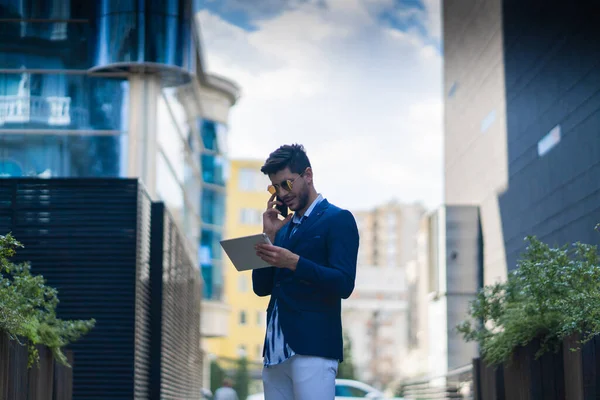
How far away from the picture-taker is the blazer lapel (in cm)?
493

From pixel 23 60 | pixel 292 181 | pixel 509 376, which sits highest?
pixel 23 60

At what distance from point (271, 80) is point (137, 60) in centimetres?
3418

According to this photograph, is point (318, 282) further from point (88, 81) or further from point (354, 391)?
point (354, 391)

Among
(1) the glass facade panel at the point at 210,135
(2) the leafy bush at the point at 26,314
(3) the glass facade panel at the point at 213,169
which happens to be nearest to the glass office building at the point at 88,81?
(2) the leafy bush at the point at 26,314

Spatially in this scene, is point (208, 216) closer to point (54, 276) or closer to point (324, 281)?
point (54, 276)

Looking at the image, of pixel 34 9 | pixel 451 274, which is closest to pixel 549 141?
pixel 34 9

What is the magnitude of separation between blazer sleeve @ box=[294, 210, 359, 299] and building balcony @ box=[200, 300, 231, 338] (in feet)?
102

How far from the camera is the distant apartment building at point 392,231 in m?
159

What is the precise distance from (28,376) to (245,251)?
136 inches

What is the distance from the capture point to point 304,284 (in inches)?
189

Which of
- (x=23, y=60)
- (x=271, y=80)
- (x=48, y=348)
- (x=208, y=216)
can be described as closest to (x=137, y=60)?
(x=23, y=60)

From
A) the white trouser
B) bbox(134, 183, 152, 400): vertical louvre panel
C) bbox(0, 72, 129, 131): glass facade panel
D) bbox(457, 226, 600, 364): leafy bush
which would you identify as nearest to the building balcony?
bbox(0, 72, 129, 131): glass facade panel

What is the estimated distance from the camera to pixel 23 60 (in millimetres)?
16781

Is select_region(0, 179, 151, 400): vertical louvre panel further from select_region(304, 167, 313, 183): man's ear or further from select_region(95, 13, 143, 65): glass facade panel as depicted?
select_region(304, 167, 313, 183): man's ear
